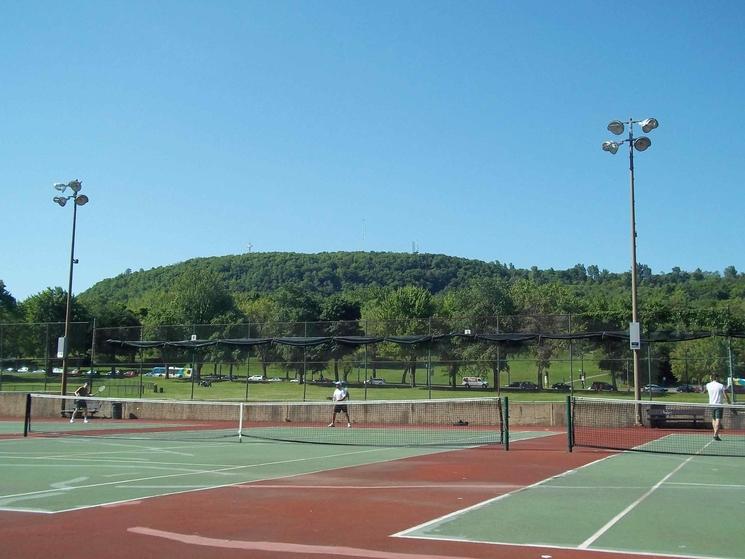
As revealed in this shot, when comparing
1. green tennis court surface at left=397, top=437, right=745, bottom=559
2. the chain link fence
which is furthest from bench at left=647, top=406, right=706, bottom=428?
green tennis court surface at left=397, top=437, right=745, bottom=559

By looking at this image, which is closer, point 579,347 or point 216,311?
point 579,347

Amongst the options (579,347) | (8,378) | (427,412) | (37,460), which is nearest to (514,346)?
(579,347)

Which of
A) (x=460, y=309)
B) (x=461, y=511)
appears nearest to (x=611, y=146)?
(x=461, y=511)

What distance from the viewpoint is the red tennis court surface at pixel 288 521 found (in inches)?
265

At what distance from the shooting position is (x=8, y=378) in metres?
38.0

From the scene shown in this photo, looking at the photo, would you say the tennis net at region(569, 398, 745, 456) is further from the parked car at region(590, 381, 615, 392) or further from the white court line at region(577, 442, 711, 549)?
the white court line at region(577, 442, 711, 549)

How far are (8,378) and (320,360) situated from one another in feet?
56.2

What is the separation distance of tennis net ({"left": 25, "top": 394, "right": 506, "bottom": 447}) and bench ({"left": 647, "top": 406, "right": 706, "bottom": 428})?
499 centimetres

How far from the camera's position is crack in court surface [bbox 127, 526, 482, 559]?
21.3ft

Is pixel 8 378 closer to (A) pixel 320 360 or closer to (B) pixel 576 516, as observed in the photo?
(A) pixel 320 360

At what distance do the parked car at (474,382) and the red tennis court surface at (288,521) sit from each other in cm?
1793

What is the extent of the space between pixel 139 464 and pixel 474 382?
18985 millimetres

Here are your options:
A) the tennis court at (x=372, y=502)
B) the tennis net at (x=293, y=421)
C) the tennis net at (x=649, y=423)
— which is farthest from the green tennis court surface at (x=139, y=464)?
the tennis net at (x=649, y=423)

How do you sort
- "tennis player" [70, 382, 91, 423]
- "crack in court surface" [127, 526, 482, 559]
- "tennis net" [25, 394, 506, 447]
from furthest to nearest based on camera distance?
1. "tennis player" [70, 382, 91, 423]
2. "tennis net" [25, 394, 506, 447]
3. "crack in court surface" [127, 526, 482, 559]
